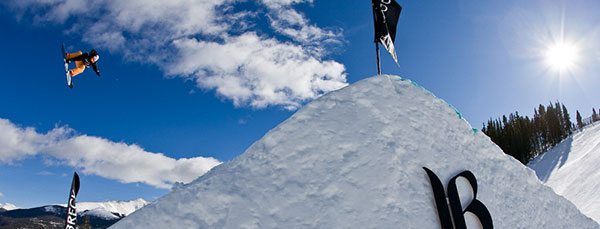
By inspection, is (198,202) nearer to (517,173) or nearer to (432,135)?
(432,135)

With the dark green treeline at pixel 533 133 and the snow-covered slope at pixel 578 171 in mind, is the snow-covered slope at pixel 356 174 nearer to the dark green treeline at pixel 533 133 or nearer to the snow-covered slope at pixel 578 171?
the snow-covered slope at pixel 578 171

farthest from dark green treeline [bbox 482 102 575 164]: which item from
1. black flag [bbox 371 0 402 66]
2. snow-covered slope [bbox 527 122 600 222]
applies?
black flag [bbox 371 0 402 66]

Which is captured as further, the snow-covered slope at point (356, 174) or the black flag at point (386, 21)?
the black flag at point (386, 21)

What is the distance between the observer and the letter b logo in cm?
468

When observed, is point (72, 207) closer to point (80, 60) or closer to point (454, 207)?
point (80, 60)

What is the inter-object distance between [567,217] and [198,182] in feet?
22.4

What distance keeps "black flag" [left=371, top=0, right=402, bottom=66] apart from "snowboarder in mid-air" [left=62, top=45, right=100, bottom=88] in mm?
11643

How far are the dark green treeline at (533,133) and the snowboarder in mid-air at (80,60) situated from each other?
60319 millimetres

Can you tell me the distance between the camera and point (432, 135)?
5.57 meters

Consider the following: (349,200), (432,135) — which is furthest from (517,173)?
(349,200)

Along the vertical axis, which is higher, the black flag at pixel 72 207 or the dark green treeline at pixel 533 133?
the dark green treeline at pixel 533 133

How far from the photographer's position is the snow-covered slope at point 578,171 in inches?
924

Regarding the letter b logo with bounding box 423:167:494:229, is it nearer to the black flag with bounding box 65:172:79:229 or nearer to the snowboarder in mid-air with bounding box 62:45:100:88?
the black flag with bounding box 65:172:79:229

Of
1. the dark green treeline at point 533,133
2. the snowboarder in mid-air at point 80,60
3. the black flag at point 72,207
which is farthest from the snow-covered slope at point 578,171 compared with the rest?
the snowboarder in mid-air at point 80,60
